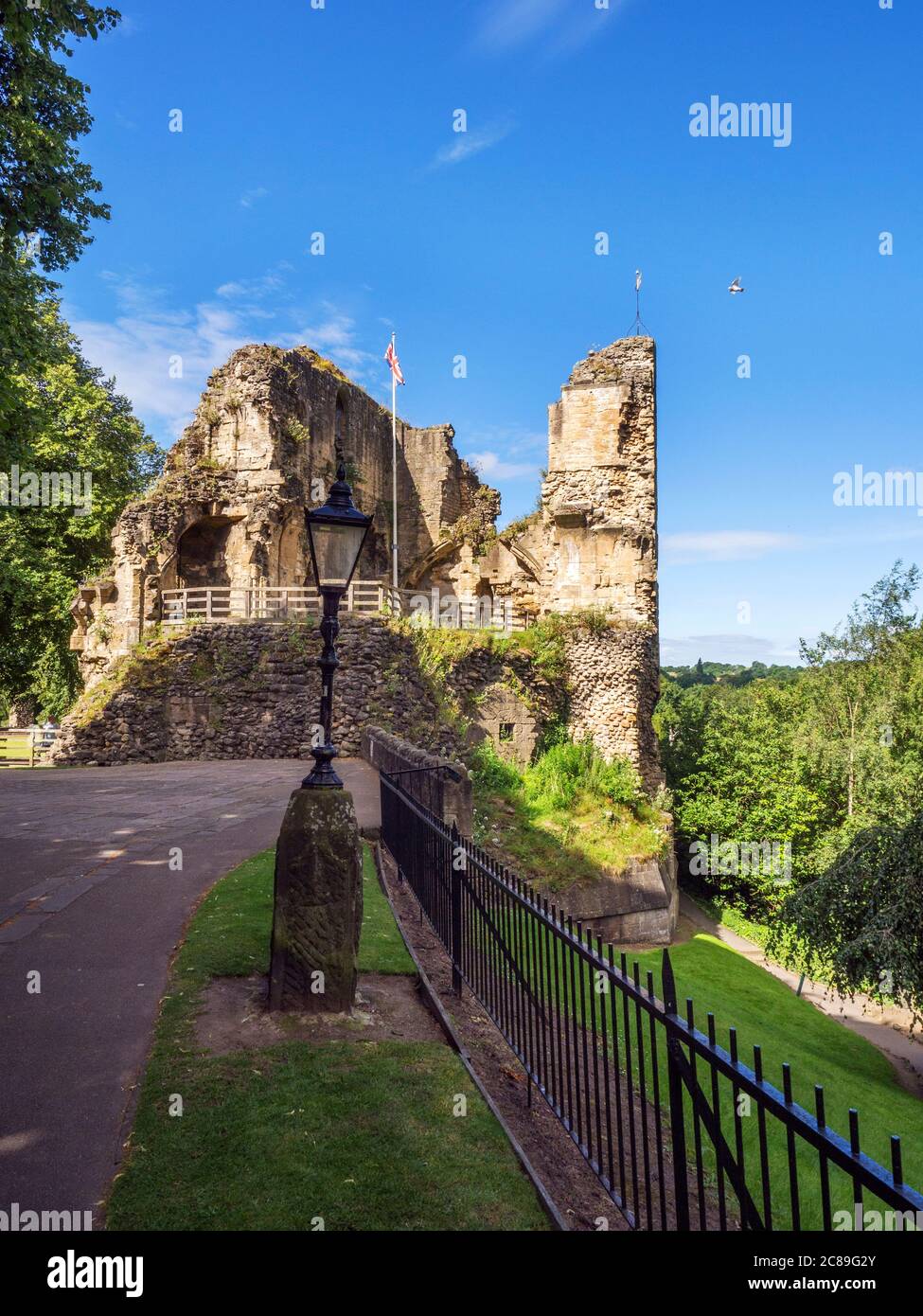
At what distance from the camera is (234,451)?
2759cm

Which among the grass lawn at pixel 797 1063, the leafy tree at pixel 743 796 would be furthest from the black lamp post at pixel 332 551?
the leafy tree at pixel 743 796

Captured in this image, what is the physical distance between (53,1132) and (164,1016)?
1.23 meters

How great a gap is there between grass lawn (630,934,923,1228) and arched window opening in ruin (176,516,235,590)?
20044mm

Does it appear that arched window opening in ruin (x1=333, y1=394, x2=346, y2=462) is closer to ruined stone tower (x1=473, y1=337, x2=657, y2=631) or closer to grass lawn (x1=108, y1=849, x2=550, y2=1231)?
ruined stone tower (x1=473, y1=337, x2=657, y2=631)

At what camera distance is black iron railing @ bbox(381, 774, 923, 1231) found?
2.30 metres

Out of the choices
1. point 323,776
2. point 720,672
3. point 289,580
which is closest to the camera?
point 323,776

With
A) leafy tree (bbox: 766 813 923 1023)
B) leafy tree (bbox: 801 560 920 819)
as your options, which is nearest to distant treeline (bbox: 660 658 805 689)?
leafy tree (bbox: 801 560 920 819)

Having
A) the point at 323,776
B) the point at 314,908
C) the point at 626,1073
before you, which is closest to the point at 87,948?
the point at 314,908

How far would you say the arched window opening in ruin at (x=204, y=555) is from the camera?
2812 centimetres

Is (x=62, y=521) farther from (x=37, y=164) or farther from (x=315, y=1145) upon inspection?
(x=315, y=1145)

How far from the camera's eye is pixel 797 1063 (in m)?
12.2

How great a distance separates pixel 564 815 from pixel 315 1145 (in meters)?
16.2

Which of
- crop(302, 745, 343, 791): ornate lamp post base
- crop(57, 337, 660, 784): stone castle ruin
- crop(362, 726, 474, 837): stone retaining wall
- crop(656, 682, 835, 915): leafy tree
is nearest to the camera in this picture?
crop(302, 745, 343, 791): ornate lamp post base
